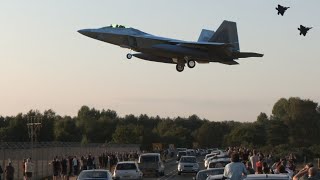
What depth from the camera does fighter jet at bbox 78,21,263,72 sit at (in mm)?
33094

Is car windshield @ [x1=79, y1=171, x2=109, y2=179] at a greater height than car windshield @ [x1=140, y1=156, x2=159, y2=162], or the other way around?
car windshield @ [x1=140, y1=156, x2=159, y2=162]

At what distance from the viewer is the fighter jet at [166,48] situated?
33094 mm

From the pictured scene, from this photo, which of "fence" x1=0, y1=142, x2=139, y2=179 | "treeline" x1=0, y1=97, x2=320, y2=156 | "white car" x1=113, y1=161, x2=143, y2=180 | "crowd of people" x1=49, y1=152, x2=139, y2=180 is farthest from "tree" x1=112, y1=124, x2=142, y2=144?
"white car" x1=113, y1=161, x2=143, y2=180

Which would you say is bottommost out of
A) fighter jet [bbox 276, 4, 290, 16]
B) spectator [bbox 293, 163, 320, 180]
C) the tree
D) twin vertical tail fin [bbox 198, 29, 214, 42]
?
spectator [bbox 293, 163, 320, 180]

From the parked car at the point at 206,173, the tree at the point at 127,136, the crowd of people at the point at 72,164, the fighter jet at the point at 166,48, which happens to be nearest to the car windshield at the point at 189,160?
the crowd of people at the point at 72,164

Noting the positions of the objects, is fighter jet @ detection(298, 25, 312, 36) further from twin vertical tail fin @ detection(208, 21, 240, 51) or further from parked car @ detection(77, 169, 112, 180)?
twin vertical tail fin @ detection(208, 21, 240, 51)

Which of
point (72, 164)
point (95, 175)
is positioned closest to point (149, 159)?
point (72, 164)

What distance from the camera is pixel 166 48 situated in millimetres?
33156

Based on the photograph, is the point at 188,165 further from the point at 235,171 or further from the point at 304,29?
the point at 235,171

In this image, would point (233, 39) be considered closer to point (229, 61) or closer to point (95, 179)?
point (229, 61)

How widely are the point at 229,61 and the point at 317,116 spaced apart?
11489cm

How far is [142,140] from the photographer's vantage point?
152125mm

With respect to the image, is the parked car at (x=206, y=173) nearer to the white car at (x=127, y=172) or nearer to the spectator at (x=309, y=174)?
the spectator at (x=309, y=174)

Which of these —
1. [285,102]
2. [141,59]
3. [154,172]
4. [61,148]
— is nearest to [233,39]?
[141,59]
